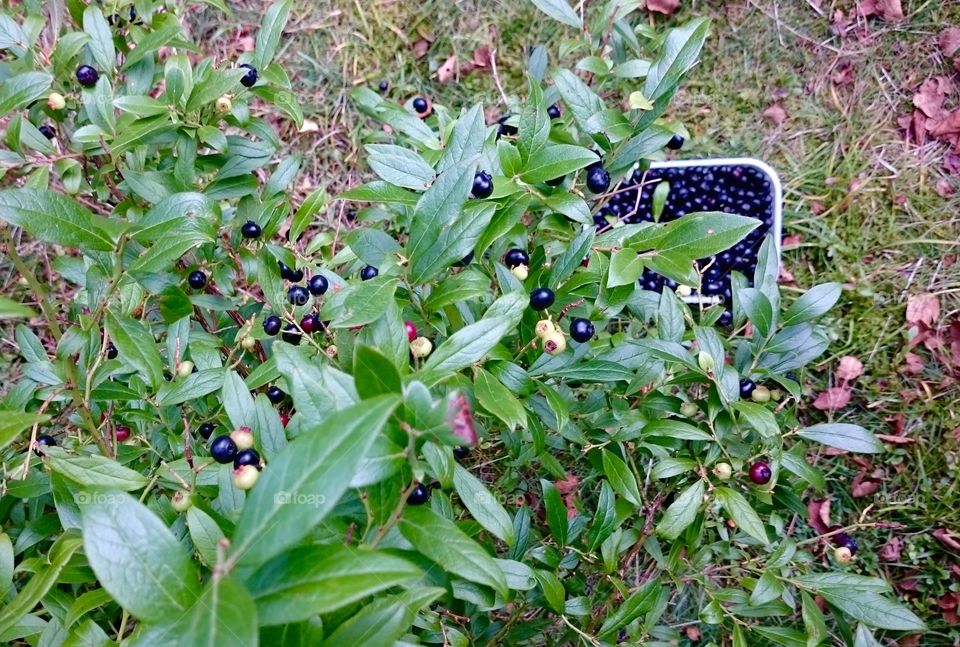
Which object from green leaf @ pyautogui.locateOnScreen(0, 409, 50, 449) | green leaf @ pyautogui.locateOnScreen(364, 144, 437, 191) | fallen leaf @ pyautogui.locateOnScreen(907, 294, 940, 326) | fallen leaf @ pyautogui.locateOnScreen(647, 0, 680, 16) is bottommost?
fallen leaf @ pyautogui.locateOnScreen(907, 294, 940, 326)

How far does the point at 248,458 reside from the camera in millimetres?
1106

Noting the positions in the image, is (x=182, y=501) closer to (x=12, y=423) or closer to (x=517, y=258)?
(x=12, y=423)

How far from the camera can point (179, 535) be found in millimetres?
1142

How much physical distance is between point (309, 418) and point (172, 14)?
3.91ft

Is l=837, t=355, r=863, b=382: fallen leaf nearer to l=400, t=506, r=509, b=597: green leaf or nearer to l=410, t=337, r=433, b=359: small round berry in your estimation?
l=410, t=337, r=433, b=359: small round berry

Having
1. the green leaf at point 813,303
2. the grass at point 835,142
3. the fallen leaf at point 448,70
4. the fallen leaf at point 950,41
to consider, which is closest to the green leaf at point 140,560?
the green leaf at point 813,303

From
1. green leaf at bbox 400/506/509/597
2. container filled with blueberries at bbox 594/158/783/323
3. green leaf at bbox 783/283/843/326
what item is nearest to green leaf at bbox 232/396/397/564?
green leaf at bbox 400/506/509/597

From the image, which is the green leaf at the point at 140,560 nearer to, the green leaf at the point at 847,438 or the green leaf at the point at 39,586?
the green leaf at the point at 39,586

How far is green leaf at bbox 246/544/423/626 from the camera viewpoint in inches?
24.2

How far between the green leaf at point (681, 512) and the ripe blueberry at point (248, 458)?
29.7 inches

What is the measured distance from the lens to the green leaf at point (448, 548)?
816 millimetres

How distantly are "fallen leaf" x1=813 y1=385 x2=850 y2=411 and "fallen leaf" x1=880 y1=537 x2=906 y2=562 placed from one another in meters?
0.48

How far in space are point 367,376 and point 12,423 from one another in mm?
473

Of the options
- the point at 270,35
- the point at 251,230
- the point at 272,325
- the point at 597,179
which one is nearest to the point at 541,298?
the point at 597,179
